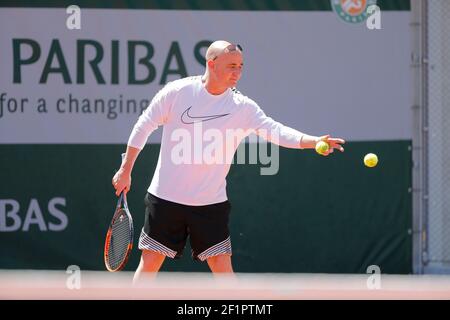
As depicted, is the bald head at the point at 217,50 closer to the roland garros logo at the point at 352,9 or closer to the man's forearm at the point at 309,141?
the man's forearm at the point at 309,141

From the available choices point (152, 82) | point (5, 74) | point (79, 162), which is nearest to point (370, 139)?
point (152, 82)

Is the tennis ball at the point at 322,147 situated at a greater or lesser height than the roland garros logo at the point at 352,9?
lesser

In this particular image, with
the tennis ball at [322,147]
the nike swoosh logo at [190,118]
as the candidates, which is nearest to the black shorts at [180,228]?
the nike swoosh logo at [190,118]

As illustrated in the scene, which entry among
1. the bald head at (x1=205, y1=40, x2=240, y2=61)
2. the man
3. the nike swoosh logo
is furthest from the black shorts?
the bald head at (x1=205, y1=40, x2=240, y2=61)

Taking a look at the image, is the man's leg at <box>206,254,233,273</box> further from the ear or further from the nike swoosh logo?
the ear

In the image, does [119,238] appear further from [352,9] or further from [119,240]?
[352,9]

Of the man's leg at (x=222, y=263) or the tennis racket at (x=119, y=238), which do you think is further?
the tennis racket at (x=119, y=238)

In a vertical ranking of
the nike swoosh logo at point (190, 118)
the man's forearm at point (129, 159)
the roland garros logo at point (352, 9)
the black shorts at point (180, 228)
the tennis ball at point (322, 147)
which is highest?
the roland garros logo at point (352, 9)

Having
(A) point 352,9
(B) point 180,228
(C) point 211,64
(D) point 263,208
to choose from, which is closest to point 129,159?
(B) point 180,228

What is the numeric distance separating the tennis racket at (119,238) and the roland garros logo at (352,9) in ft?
8.70

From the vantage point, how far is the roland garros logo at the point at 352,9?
7742 mm

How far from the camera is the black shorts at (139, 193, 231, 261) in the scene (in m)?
5.67

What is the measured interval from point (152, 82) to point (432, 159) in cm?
228

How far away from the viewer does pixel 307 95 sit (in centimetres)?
776
